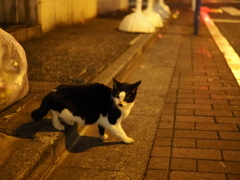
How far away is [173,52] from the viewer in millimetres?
7906

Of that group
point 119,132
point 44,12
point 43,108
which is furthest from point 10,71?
point 44,12

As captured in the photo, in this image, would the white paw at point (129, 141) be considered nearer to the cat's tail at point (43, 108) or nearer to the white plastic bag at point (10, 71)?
the cat's tail at point (43, 108)

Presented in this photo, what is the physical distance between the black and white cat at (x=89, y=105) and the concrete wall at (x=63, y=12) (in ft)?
17.8

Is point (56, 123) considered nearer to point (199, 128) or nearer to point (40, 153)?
point (40, 153)

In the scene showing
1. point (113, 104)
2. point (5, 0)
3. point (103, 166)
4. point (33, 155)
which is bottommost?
point (103, 166)

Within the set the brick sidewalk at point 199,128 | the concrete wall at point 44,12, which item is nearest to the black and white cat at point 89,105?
the brick sidewalk at point 199,128

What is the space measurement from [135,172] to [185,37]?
784 centimetres

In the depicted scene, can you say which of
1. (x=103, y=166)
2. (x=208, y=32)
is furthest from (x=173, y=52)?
(x=103, y=166)

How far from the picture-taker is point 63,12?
32.0 feet

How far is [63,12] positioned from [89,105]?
23.4 ft

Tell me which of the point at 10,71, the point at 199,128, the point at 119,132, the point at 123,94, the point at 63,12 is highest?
the point at 63,12

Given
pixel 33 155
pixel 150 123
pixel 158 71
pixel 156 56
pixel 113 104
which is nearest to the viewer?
pixel 33 155

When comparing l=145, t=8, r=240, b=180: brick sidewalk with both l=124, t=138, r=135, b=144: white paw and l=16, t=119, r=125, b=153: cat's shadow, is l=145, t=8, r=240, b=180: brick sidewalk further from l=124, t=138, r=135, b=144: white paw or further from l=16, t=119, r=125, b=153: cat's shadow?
l=16, t=119, r=125, b=153: cat's shadow

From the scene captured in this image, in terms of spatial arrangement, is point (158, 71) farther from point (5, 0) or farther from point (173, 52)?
point (5, 0)
